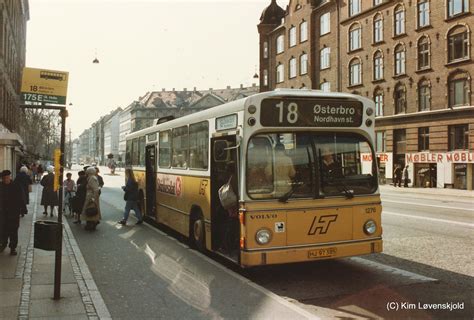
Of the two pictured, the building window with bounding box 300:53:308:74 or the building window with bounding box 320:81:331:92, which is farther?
the building window with bounding box 300:53:308:74

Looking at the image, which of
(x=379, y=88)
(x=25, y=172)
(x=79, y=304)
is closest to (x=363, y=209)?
(x=79, y=304)

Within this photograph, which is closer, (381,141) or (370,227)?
(370,227)

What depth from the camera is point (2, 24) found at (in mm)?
25375

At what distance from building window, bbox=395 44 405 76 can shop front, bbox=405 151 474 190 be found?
6.63 meters

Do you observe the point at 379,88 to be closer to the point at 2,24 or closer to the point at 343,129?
the point at 2,24

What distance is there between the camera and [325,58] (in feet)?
158

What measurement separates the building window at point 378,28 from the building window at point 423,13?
14.5ft

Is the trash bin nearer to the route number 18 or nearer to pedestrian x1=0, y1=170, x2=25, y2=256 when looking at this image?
the route number 18

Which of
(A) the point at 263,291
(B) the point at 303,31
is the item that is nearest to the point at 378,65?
(B) the point at 303,31

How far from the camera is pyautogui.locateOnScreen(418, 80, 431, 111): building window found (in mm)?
35406

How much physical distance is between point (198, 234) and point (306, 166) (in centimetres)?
322

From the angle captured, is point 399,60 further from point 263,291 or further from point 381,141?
point 263,291

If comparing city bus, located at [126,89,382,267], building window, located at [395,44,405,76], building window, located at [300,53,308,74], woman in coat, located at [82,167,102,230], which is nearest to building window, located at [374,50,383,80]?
building window, located at [395,44,405,76]

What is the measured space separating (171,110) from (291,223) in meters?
130
